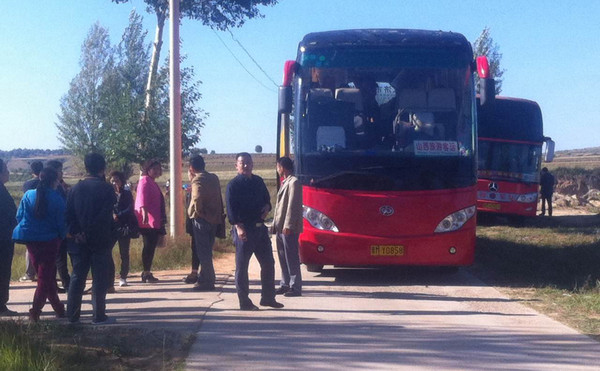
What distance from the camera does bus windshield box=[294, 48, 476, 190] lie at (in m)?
11.8

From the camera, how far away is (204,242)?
35.9 ft

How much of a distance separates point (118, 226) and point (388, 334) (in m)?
4.37

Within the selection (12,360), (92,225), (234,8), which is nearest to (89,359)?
(12,360)

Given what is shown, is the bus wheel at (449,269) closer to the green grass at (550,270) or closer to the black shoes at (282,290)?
the green grass at (550,270)

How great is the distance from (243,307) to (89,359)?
10.4ft

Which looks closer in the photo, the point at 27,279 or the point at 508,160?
the point at 27,279

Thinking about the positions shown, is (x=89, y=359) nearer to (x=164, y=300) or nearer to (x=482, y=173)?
(x=164, y=300)

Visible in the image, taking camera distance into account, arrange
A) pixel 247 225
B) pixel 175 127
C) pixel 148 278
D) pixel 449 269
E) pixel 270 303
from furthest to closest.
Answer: pixel 175 127
pixel 449 269
pixel 148 278
pixel 270 303
pixel 247 225

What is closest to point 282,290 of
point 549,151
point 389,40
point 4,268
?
point 4,268

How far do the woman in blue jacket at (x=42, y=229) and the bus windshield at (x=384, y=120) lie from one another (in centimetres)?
413

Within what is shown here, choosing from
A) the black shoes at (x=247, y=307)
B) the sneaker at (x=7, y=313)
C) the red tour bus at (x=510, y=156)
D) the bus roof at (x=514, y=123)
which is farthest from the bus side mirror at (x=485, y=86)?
the bus roof at (x=514, y=123)

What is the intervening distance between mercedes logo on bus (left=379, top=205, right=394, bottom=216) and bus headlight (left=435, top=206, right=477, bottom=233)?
72cm

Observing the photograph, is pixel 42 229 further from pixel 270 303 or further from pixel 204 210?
pixel 270 303

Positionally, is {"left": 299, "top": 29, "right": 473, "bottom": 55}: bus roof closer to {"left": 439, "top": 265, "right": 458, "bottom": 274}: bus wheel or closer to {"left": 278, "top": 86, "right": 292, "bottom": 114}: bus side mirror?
{"left": 278, "top": 86, "right": 292, "bottom": 114}: bus side mirror
